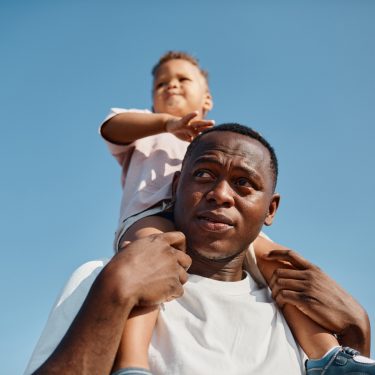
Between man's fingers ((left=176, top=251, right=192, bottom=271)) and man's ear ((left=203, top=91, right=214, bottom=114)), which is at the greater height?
man's ear ((left=203, top=91, right=214, bottom=114))

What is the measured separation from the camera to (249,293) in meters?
2.81

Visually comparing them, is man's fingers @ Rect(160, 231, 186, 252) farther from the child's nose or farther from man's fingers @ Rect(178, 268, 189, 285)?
the child's nose

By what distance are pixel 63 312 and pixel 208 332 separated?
697mm

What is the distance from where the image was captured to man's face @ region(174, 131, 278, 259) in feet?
8.96

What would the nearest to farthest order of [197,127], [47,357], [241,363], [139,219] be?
[47,357]
[241,363]
[139,219]
[197,127]

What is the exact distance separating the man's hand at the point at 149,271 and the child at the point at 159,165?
120mm

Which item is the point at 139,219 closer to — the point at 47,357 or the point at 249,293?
the point at 249,293

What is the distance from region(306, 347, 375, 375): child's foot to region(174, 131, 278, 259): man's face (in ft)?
2.36

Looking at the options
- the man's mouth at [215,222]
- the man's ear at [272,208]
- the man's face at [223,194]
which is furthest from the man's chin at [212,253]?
the man's ear at [272,208]

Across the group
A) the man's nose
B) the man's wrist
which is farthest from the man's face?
the man's wrist

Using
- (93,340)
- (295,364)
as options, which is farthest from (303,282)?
(93,340)

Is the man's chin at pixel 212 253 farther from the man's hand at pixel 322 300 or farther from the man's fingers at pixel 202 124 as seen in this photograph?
the man's fingers at pixel 202 124

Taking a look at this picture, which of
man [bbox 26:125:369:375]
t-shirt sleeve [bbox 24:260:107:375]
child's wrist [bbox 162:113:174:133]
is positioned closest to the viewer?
man [bbox 26:125:369:375]

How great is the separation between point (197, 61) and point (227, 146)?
105 inches
